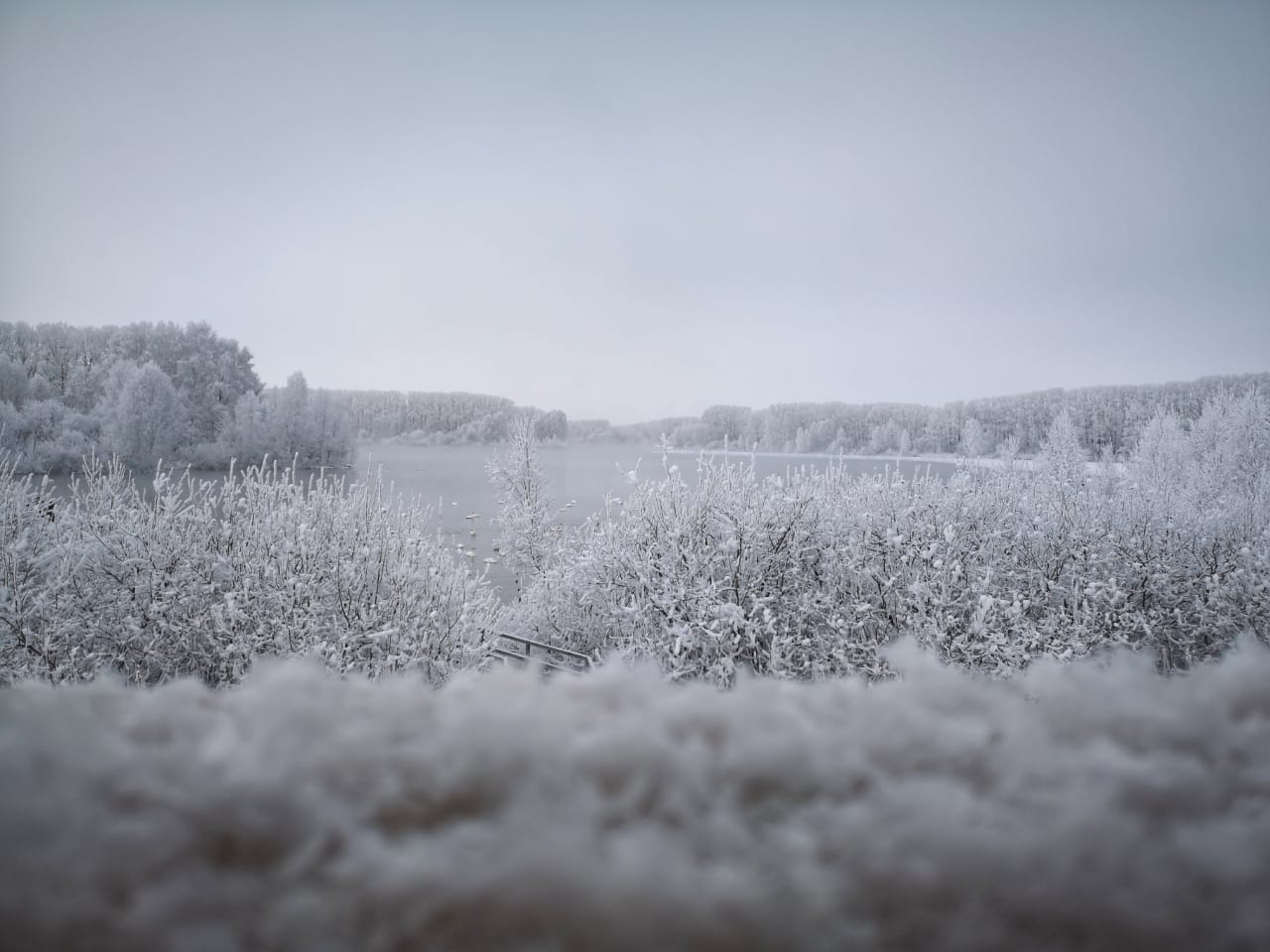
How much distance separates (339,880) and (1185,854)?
100 cm

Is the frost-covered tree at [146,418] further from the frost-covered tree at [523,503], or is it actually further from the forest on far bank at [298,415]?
the frost-covered tree at [523,503]

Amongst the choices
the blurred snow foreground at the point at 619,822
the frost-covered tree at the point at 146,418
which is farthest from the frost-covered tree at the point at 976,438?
the frost-covered tree at the point at 146,418

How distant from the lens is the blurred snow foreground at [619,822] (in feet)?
2.02

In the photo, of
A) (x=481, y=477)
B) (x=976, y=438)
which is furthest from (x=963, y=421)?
(x=481, y=477)

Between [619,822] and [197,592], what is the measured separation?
10832mm

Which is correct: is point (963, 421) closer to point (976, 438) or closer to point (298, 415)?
point (976, 438)

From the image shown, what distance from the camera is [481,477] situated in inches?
2197

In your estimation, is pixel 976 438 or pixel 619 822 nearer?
pixel 619 822

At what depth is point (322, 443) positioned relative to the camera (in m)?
44.7

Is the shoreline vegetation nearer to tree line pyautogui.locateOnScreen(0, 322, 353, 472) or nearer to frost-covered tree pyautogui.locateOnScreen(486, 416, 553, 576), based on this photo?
tree line pyautogui.locateOnScreen(0, 322, 353, 472)

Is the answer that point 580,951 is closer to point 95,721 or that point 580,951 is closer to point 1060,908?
point 1060,908

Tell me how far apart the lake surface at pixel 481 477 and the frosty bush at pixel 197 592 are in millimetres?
1900

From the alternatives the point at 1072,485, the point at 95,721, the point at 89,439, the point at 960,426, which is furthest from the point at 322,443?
the point at 960,426

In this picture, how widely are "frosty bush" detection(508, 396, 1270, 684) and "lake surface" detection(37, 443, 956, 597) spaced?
113 cm
